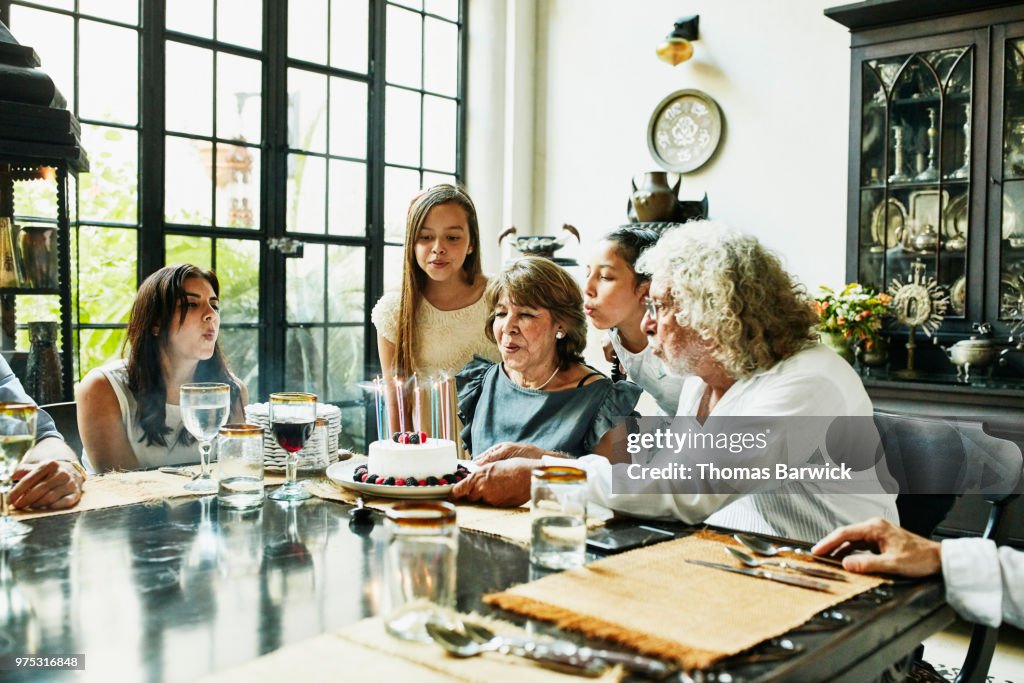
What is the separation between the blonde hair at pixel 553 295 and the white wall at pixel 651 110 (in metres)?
2.32

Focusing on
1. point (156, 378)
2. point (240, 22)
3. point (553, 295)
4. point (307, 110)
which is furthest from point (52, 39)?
point (553, 295)

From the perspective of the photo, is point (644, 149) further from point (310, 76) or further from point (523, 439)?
point (523, 439)

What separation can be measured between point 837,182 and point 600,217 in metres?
1.32

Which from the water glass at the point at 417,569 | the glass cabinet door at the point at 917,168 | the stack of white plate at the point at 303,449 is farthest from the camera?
the glass cabinet door at the point at 917,168

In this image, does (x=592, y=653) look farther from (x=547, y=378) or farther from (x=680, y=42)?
(x=680, y=42)

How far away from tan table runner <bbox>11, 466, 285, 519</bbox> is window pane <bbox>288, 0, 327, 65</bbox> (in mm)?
3054

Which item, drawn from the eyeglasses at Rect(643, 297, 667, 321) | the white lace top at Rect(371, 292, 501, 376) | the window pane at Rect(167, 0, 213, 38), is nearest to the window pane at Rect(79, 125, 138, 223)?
the window pane at Rect(167, 0, 213, 38)

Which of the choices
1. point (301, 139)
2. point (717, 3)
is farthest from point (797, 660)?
point (717, 3)

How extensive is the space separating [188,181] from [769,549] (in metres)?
3.46

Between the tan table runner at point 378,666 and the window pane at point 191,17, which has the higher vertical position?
the window pane at point 191,17

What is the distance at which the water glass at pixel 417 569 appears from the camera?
0.94m

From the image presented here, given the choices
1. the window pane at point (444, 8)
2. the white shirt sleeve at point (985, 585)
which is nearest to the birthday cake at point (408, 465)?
the white shirt sleeve at point (985, 585)

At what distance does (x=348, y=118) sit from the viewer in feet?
15.1

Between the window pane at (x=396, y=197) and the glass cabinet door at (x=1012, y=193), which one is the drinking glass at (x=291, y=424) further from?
the window pane at (x=396, y=197)
